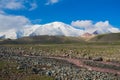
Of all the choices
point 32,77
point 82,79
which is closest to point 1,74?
point 32,77

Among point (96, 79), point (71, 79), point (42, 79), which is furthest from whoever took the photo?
point (96, 79)

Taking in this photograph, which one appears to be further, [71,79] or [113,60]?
[113,60]

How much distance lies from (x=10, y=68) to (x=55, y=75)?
20.7ft

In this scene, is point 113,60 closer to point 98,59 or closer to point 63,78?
point 98,59

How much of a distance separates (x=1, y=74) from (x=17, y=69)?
4336 mm

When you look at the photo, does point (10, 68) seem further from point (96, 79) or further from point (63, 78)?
point (96, 79)

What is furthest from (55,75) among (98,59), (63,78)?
Answer: (98,59)

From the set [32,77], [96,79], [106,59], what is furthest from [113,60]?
[32,77]

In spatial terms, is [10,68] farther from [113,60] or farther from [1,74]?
[113,60]

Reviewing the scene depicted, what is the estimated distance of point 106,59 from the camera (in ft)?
305

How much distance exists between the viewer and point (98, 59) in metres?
92.6

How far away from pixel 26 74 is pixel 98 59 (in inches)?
2177

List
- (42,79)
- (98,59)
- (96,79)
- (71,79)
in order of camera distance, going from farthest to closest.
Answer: (98,59) < (96,79) < (71,79) < (42,79)

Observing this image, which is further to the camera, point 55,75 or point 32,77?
point 55,75
